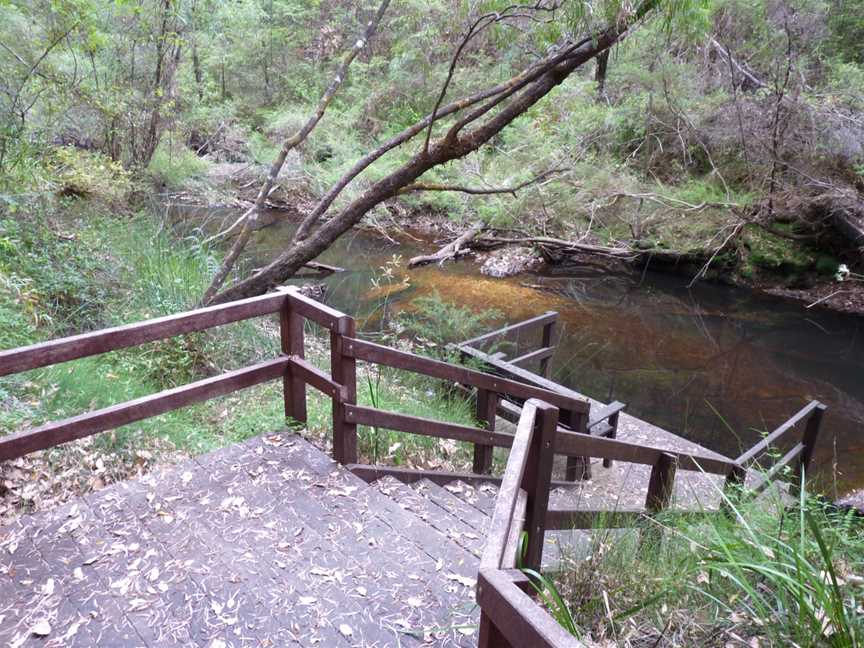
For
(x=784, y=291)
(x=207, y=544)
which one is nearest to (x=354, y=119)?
(x=784, y=291)

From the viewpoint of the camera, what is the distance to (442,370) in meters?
4.05

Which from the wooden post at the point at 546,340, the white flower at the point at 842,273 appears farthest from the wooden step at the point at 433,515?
the white flower at the point at 842,273

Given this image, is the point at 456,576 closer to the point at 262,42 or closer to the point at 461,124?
the point at 461,124

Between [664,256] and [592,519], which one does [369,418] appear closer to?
[592,519]

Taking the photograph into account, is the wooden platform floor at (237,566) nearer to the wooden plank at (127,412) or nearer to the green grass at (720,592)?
the wooden plank at (127,412)

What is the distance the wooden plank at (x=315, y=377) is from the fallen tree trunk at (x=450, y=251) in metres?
11.0

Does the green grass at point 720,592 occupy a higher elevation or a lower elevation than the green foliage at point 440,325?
higher

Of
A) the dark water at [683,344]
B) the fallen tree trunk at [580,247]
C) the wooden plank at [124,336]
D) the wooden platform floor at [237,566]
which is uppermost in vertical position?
the wooden plank at [124,336]

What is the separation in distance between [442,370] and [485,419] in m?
0.95

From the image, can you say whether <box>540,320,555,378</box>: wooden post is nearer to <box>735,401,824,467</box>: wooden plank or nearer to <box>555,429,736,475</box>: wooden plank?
<box>735,401,824,467</box>: wooden plank

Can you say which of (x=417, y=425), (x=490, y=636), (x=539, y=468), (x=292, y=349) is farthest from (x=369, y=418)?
(x=490, y=636)

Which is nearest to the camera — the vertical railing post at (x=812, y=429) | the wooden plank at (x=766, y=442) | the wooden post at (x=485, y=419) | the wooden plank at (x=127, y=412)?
the wooden plank at (x=127, y=412)

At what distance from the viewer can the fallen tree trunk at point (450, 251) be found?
14.9 meters

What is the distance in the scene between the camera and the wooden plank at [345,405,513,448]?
12.1 feet
